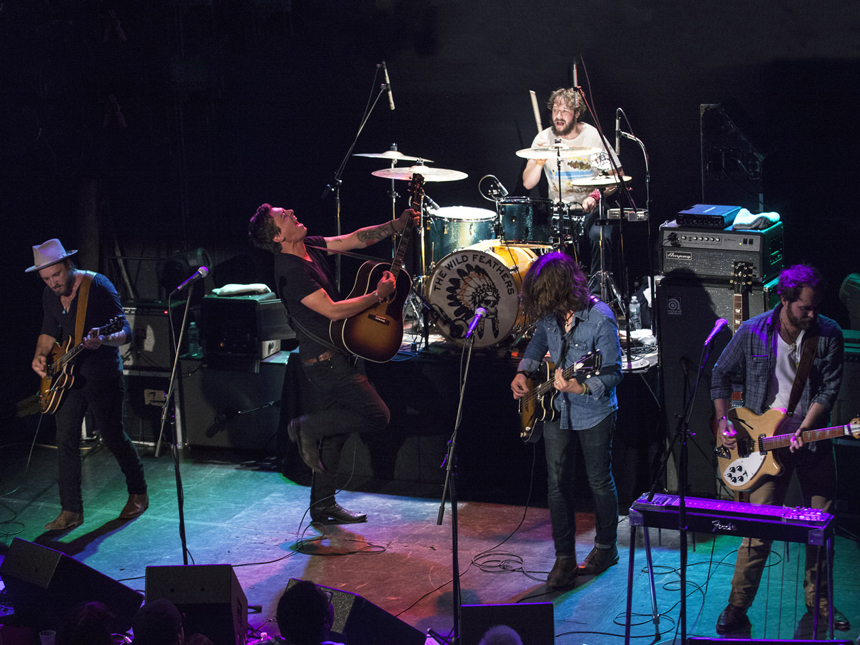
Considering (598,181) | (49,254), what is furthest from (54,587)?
(598,181)

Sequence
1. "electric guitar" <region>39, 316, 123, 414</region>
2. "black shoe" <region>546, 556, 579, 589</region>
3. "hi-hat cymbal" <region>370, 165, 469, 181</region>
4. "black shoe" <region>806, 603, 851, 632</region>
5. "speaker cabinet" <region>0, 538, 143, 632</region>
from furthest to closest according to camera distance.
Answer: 1. "hi-hat cymbal" <region>370, 165, 469, 181</region>
2. "electric guitar" <region>39, 316, 123, 414</region>
3. "black shoe" <region>546, 556, 579, 589</region>
4. "black shoe" <region>806, 603, 851, 632</region>
5. "speaker cabinet" <region>0, 538, 143, 632</region>

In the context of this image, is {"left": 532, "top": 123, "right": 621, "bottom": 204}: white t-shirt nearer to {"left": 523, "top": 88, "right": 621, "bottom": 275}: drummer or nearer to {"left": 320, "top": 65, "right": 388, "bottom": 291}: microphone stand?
{"left": 523, "top": 88, "right": 621, "bottom": 275}: drummer

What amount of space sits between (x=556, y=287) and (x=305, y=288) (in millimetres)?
1842

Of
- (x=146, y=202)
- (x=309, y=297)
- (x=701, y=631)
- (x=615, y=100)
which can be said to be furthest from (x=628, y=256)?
(x=146, y=202)

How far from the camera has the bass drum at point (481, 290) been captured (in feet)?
25.2

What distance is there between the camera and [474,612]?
4.34 metres

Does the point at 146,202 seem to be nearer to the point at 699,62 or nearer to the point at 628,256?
the point at 628,256

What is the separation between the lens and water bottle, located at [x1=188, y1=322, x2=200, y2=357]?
9319 mm

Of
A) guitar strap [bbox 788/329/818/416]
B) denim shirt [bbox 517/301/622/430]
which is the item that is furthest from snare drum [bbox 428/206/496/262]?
guitar strap [bbox 788/329/818/416]

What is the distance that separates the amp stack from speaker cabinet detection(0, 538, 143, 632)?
3.92 metres

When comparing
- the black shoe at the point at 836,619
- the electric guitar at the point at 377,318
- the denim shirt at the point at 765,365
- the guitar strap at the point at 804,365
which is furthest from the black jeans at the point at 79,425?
the black shoe at the point at 836,619

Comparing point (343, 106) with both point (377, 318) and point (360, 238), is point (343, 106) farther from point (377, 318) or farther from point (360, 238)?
point (377, 318)

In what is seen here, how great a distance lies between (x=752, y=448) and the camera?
542 centimetres

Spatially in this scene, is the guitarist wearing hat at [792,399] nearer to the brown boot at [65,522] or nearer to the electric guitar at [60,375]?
the electric guitar at [60,375]
